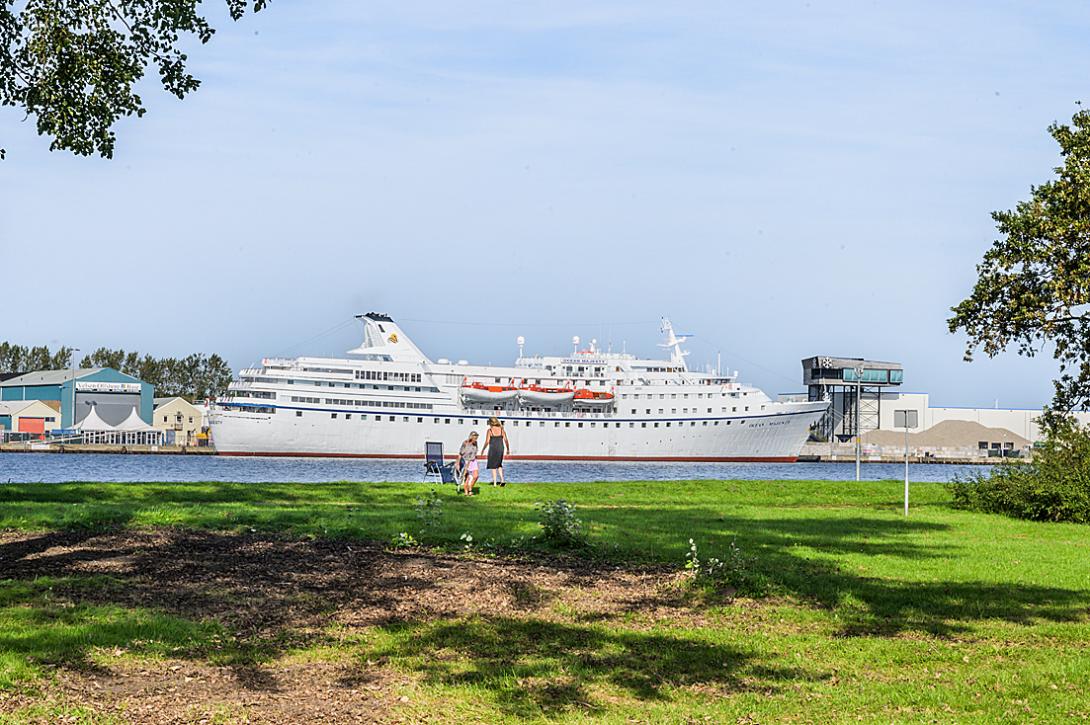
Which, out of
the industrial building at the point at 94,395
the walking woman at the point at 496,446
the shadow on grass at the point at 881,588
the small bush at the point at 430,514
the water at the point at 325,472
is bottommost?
the water at the point at 325,472

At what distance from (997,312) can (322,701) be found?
649 inches

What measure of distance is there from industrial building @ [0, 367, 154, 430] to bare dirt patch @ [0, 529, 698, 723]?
110 m

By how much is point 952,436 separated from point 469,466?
96693 mm

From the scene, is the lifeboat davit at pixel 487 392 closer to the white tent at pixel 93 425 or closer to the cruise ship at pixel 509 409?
the cruise ship at pixel 509 409

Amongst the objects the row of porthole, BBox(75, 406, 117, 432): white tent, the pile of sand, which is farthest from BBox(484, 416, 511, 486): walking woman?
BBox(75, 406, 117, 432): white tent

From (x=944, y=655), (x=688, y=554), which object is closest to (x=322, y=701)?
(x=944, y=655)

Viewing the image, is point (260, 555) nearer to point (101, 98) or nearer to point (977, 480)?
point (101, 98)

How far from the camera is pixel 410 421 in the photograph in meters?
86.2

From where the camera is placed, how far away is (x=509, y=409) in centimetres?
8888

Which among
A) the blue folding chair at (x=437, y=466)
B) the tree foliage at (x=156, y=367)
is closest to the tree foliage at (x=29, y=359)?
the tree foliage at (x=156, y=367)

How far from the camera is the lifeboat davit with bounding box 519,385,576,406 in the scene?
290 ft

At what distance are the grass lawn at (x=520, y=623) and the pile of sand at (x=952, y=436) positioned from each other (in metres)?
97.1

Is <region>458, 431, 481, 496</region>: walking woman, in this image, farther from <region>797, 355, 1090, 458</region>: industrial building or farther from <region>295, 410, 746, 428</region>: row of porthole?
<region>797, 355, 1090, 458</region>: industrial building

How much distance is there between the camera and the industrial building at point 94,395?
380 feet
